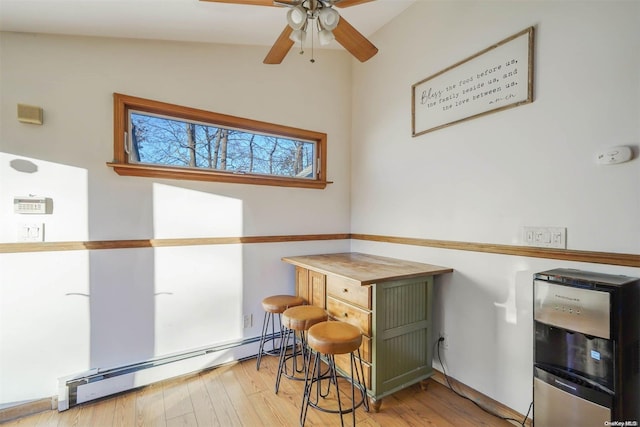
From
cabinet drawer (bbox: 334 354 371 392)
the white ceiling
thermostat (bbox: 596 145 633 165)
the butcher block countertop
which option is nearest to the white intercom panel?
the white ceiling

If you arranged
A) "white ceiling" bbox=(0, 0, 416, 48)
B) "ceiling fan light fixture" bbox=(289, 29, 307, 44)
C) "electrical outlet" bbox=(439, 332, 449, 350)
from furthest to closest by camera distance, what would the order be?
"electrical outlet" bbox=(439, 332, 449, 350) → "white ceiling" bbox=(0, 0, 416, 48) → "ceiling fan light fixture" bbox=(289, 29, 307, 44)

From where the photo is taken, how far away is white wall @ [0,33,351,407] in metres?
1.83

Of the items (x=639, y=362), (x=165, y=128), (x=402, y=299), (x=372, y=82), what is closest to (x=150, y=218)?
(x=165, y=128)

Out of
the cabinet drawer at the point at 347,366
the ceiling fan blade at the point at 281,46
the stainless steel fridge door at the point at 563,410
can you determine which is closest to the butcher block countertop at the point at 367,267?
the cabinet drawer at the point at 347,366

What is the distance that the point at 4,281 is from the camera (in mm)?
1788

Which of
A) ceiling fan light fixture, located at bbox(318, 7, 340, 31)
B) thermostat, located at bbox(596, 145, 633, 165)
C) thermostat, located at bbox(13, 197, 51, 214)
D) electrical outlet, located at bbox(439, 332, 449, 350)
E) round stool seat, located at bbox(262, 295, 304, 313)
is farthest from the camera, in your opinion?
round stool seat, located at bbox(262, 295, 304, 313)

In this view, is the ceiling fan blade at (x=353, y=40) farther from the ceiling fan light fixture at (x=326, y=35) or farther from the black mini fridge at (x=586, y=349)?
the black mini fridge at (x=586, y=349)

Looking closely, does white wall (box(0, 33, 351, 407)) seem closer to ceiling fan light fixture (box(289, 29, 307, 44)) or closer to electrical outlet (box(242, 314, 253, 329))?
electrical outlet (box(242, 314, 253, 329))

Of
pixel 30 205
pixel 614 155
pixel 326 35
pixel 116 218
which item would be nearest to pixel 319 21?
pixel 326 35

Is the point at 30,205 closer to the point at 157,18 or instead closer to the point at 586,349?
the point at 157,18

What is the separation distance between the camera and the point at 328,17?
1462mm

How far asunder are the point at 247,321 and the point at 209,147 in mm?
1585

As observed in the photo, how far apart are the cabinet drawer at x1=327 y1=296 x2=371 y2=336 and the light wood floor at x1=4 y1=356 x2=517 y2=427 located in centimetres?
56

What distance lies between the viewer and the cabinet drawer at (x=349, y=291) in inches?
73.0
